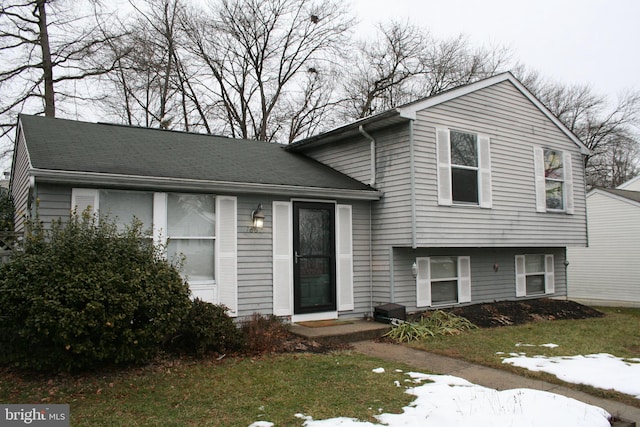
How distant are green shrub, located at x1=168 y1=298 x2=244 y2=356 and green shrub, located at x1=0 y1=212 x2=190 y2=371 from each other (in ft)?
1.66

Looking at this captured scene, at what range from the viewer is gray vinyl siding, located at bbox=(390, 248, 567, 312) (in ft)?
31.1

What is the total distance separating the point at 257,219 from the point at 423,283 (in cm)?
370

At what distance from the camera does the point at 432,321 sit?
9023 mm

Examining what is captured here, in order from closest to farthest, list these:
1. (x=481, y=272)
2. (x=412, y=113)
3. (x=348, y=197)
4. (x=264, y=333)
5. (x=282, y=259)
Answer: (x=264, y=333), (x=282, y=259), (x=412, y=113), (x=348, y=197), (x=481, y=272)

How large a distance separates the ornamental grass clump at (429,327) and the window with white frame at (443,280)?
50 centimetres

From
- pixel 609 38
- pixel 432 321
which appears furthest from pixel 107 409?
pixel 609 38

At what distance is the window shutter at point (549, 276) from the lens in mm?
12625

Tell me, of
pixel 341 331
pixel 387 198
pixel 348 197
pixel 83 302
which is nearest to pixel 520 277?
pixel 387 198

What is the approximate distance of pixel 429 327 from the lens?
8.71 metres

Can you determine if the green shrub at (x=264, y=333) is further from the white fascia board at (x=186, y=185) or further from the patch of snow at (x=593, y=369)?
the patch of snow at (x=593, y=369)

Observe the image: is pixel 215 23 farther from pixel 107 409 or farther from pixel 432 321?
pixel 107 409

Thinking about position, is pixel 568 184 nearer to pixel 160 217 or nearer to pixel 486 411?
pixel 486 411

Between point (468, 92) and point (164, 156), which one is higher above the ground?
point (468, 92)

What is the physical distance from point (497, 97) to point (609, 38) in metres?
7.76
